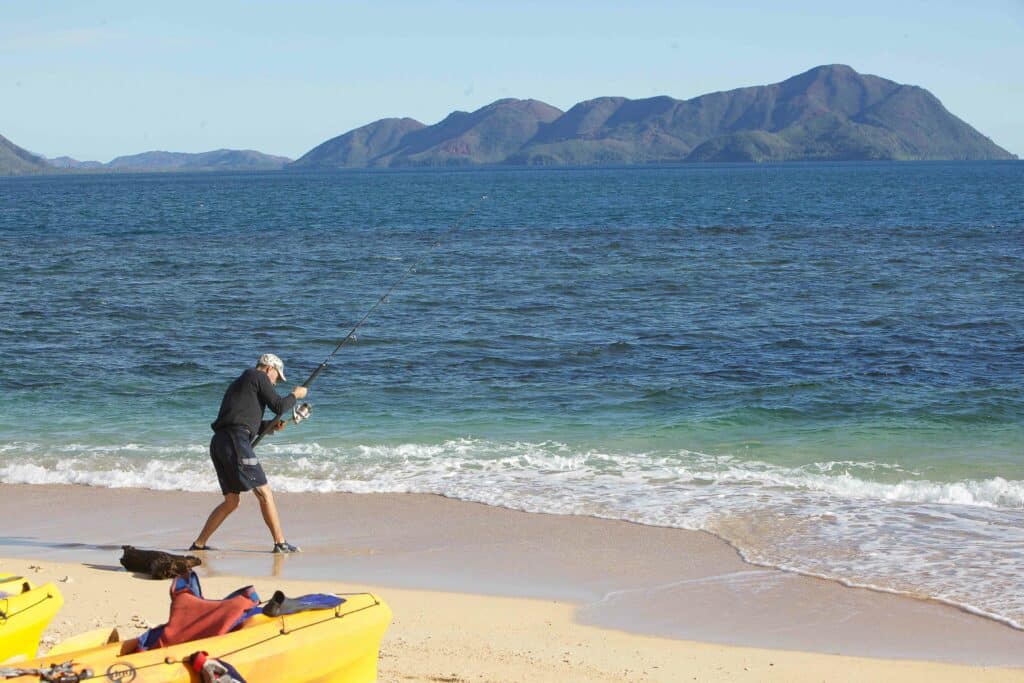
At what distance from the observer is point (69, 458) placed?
11812mm

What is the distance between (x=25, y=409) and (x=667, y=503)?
26.8 feet

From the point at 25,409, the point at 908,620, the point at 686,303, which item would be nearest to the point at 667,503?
the point at 908,620

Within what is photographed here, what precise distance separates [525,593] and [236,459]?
7.10 ft

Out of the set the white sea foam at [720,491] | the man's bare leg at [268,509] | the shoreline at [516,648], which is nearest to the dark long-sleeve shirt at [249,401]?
the man's bare leg at [268,509]

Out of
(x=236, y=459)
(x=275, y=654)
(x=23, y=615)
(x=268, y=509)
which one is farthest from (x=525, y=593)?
(x=23, y=615)

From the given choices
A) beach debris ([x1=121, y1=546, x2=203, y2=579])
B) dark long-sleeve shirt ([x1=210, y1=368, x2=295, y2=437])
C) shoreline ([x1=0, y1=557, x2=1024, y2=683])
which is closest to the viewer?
shoreline ([x1=0, y1=557, x2=1024, y2=683])

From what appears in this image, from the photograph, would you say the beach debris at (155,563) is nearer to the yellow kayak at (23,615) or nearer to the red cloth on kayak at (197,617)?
the yellow kayak at (23,615)

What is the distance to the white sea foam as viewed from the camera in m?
8.28

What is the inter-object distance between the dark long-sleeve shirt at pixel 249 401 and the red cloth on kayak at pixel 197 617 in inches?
105

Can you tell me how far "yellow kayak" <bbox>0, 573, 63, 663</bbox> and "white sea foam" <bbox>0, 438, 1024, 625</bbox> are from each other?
4.49 metres

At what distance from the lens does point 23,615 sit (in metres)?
5.90

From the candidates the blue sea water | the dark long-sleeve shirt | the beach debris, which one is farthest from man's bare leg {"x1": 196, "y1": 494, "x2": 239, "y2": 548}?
the blue sea water

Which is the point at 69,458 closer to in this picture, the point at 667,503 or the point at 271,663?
the point at 667,503

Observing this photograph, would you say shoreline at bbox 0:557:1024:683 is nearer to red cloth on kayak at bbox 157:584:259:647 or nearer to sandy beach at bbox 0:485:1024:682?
sandy beach at bbox 0:485:1024:682
